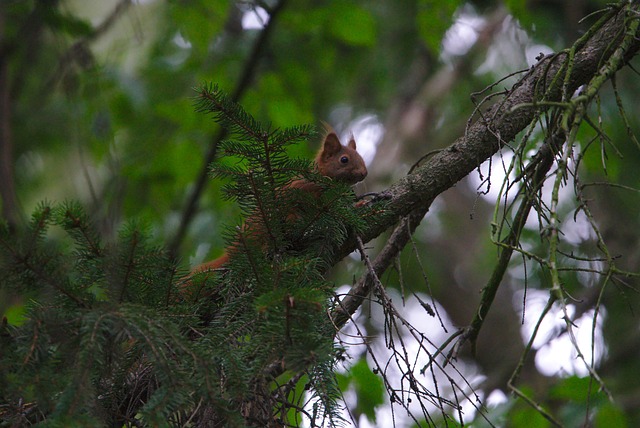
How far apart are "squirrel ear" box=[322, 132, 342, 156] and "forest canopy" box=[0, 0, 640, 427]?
5.3 inches

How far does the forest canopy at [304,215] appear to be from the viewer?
4.72ft

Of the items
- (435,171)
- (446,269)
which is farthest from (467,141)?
(446,269)

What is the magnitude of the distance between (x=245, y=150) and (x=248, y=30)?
3.46 meters

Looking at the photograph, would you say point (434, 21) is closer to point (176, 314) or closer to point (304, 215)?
point (304, 215)

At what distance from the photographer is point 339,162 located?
141 inches

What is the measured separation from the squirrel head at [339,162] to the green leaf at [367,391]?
96 cm

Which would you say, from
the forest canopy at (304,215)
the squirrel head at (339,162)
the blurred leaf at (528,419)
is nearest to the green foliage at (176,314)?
the forest canopy at (304,215)

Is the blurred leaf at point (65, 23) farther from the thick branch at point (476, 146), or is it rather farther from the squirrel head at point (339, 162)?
the thick branch at point (476, 146)

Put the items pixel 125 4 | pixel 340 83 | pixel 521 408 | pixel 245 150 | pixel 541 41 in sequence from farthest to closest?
pixel 340 83 → pixel 541 41 → pixel 125 4 → pixel 521 408 → pixel 245 150

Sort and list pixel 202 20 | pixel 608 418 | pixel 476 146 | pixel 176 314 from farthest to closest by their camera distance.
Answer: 1. pixel 202 20
2. pixel 608 418
3. pixel 476 146
4. pixel 176 314

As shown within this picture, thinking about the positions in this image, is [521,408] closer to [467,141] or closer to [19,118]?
[467,141]

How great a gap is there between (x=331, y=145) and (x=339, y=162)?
112 mm

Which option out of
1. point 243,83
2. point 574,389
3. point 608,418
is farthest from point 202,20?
point 608,418

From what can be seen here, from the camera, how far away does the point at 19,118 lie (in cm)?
521
